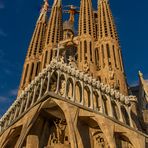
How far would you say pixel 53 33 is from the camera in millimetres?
29906

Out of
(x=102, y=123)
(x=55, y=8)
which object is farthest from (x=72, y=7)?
(x=102, y=123)

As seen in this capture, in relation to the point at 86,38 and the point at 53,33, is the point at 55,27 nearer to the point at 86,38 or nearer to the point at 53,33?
the point at 53,33

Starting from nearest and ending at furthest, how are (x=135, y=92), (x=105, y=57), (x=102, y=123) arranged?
(x=102, y=123)
(x=105, y=57)
(x=135, y=92)

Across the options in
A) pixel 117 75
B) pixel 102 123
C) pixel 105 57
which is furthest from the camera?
pixel 105 57

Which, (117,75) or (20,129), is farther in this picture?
(117,75)

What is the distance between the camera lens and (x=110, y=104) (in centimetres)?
1573

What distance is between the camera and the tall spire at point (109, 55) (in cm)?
2127

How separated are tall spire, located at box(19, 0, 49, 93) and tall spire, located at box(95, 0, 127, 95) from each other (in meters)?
6.10

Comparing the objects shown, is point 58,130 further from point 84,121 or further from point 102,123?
point 102,123

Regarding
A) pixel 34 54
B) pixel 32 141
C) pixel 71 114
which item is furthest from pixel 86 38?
pixel 32 141

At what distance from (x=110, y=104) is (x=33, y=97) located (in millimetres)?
4468

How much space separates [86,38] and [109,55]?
3696 mm

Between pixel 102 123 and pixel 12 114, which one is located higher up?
pixel 12 114

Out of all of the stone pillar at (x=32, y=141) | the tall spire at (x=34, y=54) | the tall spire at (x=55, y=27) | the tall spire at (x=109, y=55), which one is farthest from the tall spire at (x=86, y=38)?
the stone pillar at (x=32, y=141)
